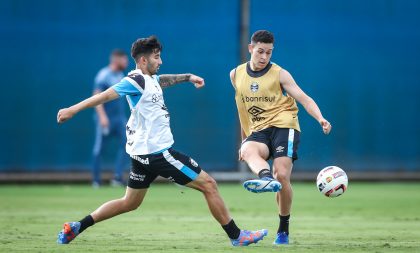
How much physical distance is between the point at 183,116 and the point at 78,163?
2335mm

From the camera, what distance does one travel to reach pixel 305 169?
1989cm

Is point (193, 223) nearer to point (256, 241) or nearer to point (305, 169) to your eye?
point (256, 241)

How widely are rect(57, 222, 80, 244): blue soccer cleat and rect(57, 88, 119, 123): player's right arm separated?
3.92 ft

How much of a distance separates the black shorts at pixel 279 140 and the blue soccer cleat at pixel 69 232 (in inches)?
78.9

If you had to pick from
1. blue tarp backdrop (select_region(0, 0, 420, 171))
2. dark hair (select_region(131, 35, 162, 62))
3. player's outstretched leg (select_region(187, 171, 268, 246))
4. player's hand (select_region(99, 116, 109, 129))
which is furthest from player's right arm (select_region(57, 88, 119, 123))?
blue tarp backdrop (select_region(0, 0, 420, 171))

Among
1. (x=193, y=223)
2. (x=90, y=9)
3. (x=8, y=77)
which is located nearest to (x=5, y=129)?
(x=8, y=77)

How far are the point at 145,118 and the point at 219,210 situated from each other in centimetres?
112

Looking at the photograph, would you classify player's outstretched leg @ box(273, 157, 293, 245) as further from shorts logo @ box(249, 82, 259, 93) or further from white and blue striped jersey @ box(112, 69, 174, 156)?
white and blue striped jersey @ box(112, 69, 174, 156)

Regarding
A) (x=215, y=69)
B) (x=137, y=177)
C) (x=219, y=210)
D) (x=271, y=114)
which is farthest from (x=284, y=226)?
(x=215, y=69)

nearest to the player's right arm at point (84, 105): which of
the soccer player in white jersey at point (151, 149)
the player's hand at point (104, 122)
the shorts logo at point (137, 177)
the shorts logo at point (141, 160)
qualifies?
the soccer player in white jersey at point (151, 149)

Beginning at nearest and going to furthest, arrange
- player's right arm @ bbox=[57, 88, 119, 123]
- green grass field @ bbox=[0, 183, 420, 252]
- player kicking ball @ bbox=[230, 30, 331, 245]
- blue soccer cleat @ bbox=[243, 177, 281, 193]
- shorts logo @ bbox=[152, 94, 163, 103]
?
player's right arm @ bbox=[57, 88, 119, 123], blue soccer cleat @ bbox=[243, 177, 281, 193], shorts logo @ bbox=[152, 94, 163, 103], green grass field @ bbox=[0, 183, 420, 252], player kicking ball @ bbox=[230, 30, 331, 245]

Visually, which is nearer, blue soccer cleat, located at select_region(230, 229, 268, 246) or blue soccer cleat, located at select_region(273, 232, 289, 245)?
blue soccer cleat, located at select_region(230, 229, 268, 246)

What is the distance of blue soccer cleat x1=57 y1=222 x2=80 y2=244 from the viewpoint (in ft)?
30.6

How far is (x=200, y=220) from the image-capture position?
12.4 meters
